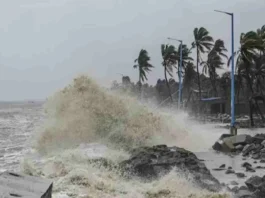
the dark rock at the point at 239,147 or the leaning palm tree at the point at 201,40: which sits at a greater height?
the leaning palm tree at the point at 201,40

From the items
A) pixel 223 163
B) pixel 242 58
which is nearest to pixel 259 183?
pixel 223 163

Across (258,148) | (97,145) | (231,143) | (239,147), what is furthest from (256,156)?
(97,145)

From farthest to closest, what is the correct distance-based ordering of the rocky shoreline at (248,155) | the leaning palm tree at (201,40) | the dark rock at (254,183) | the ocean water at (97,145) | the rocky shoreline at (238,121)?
the leaning palm tree at (201,40)
the rocky shoreline at (238,121)
the ocean water at (97,145)
the dark rock at (254,183)
the rocky shoreline at (248,155)

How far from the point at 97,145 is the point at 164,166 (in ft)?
15.9

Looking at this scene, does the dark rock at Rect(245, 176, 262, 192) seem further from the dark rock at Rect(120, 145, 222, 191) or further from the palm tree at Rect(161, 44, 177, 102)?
the palm tree at Rect(161, 44, 177, 102)

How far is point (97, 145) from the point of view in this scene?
1772 cm

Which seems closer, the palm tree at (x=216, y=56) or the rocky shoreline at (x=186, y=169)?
the rocky shoreline at (x=186, y=169)

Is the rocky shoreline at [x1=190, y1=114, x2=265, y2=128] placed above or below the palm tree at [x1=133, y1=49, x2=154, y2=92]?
below

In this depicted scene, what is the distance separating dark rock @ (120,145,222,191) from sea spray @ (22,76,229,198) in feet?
1.23

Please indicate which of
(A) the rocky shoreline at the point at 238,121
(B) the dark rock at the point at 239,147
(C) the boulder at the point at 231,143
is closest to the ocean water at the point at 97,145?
(C) the boulder at the point at 231,143

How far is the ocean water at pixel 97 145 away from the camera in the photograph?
11.4m

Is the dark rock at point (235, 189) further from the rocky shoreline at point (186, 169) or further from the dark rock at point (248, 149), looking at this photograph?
the dark rock at point (248, 149)

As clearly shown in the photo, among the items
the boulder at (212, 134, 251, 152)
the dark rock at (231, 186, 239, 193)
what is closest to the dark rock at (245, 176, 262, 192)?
the dark rock at (231, 186, 239, 193)

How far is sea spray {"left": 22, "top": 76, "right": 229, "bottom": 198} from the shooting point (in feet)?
37.0
